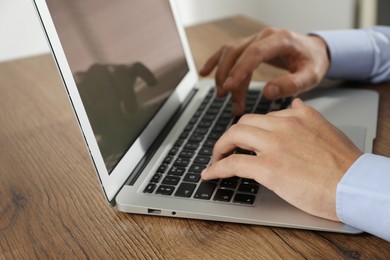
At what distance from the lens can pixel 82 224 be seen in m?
Answer: 0.67

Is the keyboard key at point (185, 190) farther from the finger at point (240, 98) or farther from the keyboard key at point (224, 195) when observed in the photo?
the finger at point (240, 98)

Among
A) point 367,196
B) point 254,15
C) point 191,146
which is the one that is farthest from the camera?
point 254,15

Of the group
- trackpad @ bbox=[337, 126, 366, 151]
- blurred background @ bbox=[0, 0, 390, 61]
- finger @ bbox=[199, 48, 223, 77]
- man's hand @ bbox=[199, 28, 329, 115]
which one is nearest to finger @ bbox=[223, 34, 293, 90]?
man's hand @ bbox=[199, 28, 329, 115]

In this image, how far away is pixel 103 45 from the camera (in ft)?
2.47

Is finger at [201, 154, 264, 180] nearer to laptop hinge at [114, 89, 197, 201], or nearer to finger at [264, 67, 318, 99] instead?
laptop hinge at [114, 89, 197, 201]

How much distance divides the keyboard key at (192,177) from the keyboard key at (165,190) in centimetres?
3

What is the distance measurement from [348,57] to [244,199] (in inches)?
A: 19.2

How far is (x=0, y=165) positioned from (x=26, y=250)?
26 centimetres

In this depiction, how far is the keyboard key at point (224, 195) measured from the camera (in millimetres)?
650

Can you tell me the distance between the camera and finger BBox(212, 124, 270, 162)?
664 mm

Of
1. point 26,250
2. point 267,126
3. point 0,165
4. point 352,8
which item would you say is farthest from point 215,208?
point 352,8

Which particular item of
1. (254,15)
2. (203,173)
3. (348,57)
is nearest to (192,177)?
(203,173)

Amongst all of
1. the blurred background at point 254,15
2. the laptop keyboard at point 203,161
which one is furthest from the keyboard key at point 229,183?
the blurred background at point 254,15

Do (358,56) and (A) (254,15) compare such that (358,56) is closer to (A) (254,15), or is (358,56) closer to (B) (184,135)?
(B) (184,135)
